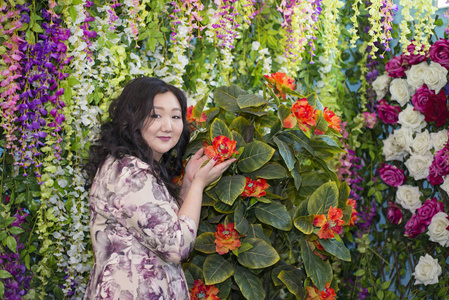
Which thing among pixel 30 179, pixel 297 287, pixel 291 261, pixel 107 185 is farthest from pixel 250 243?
pixel 30 179

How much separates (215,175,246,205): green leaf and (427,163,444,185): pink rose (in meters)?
1.18

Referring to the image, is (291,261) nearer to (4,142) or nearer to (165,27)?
(165,27)

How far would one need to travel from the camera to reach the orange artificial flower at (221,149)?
4.90 feet

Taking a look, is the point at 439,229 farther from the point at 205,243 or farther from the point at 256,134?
the point at 205,243

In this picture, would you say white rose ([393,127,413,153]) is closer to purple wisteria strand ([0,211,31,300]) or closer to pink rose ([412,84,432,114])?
pink rose ([412,84,432,114])

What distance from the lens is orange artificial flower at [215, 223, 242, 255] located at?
1.59 m

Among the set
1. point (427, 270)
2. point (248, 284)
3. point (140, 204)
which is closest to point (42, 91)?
point (140, 204)

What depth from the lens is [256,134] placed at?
5.69 ft

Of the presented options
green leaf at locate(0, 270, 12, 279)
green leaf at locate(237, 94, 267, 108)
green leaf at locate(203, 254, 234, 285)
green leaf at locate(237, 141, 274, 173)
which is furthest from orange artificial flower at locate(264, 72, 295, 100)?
green leaf at locate(0, 270, 12, 279)

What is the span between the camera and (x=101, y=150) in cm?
148

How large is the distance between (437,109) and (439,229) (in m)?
0.57

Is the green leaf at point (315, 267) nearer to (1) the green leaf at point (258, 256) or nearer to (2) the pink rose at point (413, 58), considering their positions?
(1) the green leaf at point (258, 256)

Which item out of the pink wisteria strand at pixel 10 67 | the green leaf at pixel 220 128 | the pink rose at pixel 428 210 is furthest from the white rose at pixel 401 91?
the pink wisteria strand at pixel 10 67

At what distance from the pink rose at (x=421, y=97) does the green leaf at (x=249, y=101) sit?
1.10m
